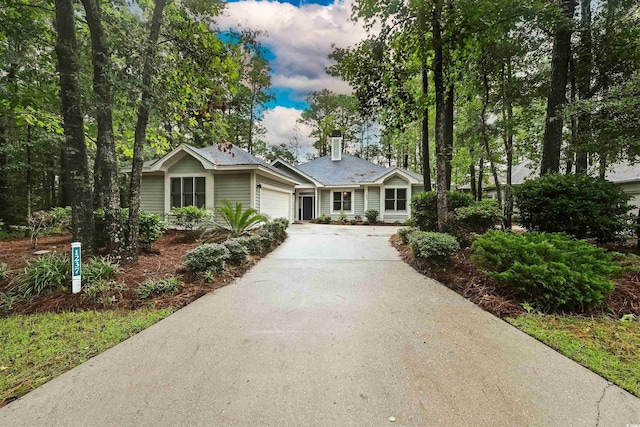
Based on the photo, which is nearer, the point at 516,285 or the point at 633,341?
the point at 633,341

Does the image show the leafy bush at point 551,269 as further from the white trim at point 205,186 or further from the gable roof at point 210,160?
the white trim at point 205,186

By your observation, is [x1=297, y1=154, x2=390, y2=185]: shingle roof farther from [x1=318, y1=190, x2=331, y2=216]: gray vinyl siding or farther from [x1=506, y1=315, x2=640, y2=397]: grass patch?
[x1=506, y1=315, x2=640, y2=397]: grass patch

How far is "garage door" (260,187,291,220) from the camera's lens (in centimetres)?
1162

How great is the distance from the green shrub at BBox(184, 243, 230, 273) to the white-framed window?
1394 centimetres

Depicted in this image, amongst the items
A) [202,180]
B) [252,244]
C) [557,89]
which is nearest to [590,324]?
[557,89]

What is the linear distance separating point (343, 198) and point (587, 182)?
14.0 metres

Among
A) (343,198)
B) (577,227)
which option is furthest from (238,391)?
(343,198)

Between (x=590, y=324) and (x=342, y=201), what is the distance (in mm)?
15813

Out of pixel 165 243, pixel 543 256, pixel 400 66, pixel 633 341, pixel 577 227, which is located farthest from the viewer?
pixel 165 243

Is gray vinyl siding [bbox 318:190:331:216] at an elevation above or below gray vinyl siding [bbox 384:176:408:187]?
below

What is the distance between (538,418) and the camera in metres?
1.67

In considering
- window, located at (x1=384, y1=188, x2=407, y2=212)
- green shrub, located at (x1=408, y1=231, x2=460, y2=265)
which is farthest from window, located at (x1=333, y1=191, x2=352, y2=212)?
green shrub, located at (x1=408, y1=231, x2=460, y2=265)

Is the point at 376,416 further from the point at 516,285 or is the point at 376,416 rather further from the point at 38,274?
the point at 38,274

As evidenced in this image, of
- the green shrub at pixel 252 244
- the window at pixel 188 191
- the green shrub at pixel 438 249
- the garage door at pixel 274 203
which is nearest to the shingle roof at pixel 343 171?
the garage door at pixel 274 203
